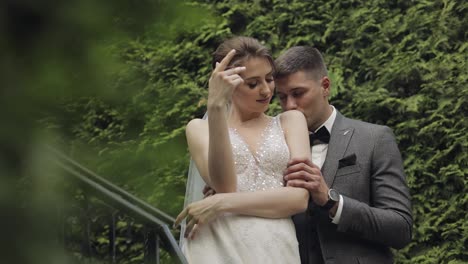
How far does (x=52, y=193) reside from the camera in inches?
33.6

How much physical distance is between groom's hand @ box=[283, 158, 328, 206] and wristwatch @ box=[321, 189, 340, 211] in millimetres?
119

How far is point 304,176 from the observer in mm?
3252

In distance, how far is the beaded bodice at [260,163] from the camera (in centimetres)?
330

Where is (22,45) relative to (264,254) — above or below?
above

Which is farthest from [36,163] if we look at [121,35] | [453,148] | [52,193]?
[453,148]

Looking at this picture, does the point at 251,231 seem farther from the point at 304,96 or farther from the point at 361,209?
the point at 304,96

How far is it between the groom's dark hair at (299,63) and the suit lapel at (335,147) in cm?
26

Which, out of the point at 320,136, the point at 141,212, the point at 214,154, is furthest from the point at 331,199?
the point at 141,212

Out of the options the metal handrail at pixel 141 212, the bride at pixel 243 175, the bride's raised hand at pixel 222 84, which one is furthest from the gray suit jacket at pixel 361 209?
the metal handrail at pixel 141 212

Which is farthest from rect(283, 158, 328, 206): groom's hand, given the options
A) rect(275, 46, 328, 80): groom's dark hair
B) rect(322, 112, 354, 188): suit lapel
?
rect(275, 46, 328, 80): groom's dark hair

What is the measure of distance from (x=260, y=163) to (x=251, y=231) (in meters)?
0.29

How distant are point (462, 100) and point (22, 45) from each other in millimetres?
5302

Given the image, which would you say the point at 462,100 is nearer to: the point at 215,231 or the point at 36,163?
the point at 215,231

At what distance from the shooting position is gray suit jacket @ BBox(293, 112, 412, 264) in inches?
139
